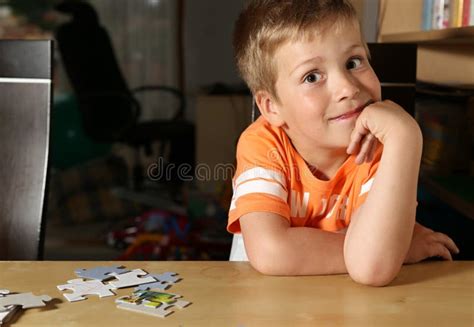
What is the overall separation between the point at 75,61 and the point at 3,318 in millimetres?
3037

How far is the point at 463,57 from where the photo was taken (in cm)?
217

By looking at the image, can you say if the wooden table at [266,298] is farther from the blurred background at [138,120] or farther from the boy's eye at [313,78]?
the blurred background at [138,120]

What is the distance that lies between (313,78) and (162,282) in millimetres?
393

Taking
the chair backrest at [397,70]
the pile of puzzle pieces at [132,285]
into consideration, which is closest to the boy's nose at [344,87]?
the pile of puzzle pieces at [132,285]

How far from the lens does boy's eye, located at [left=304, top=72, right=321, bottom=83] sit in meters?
1.06

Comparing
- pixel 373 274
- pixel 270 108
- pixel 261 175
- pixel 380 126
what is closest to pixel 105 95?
pixel 270 108

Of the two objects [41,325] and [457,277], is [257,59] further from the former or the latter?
[41,325]

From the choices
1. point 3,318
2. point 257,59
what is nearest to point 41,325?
point 3,318

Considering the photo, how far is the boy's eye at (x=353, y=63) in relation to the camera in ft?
3.50

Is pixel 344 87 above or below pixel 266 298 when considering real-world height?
above

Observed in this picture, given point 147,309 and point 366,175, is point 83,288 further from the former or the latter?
point 366,175

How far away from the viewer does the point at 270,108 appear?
1.19 m

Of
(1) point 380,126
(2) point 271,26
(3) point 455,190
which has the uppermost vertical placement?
(2) point 271,26

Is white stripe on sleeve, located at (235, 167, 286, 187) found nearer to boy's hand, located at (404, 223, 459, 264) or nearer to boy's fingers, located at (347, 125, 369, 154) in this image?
boy's fingers, located at (347, 125, 369, 154)
